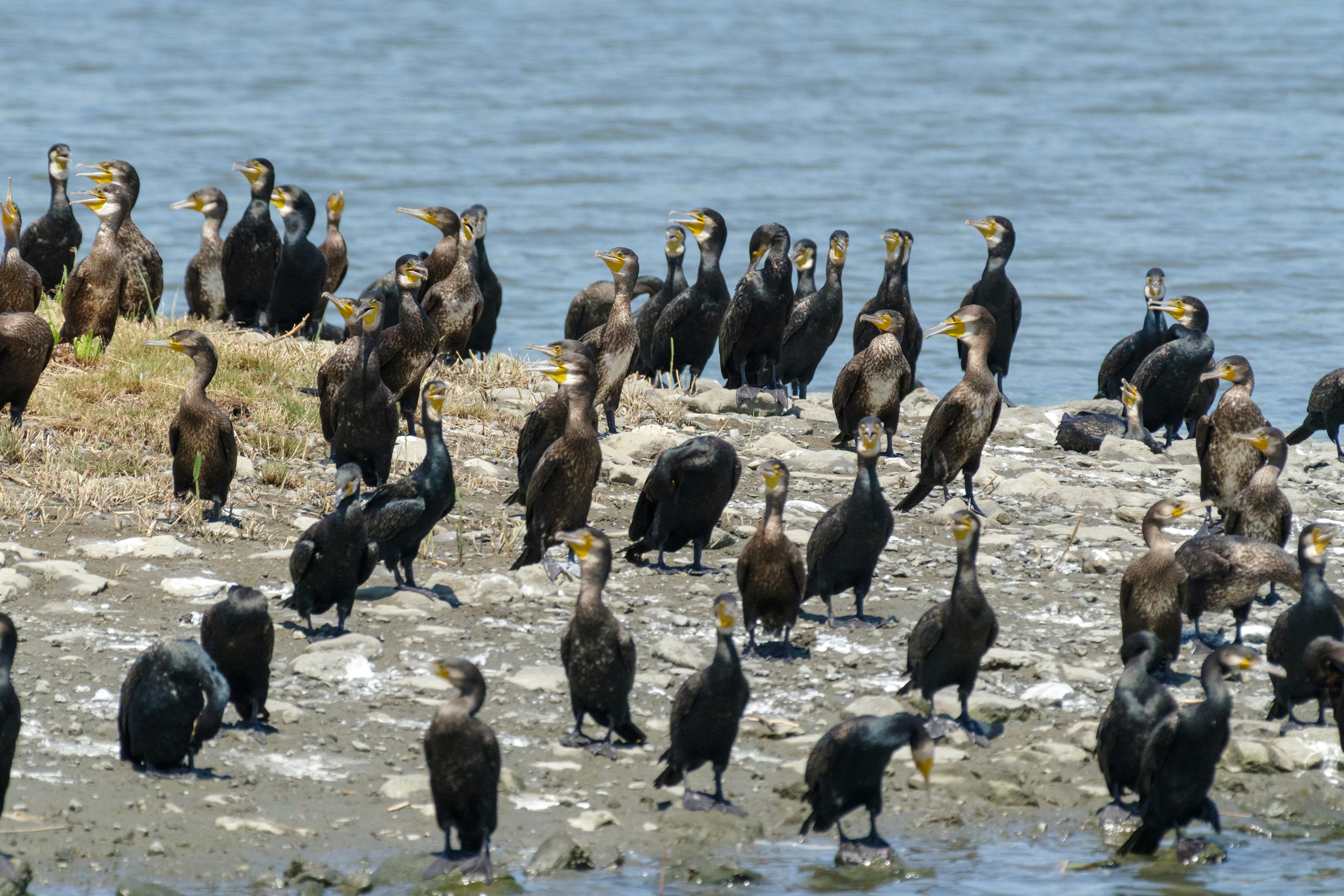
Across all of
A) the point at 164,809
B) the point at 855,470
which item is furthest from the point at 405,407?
the point at 164,809

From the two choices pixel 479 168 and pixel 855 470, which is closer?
pixel 855 470

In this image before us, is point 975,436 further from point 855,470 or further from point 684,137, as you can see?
point 684,137

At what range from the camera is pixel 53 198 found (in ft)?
41.1

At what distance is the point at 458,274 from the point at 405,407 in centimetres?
137

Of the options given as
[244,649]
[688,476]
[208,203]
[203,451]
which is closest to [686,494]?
[688,476]

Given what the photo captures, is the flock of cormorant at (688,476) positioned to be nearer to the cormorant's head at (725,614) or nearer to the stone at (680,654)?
the cormorant's head at (725,614)

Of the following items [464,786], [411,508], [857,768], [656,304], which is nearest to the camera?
[464,786]

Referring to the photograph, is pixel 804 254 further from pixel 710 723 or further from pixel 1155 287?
pixel 710 723

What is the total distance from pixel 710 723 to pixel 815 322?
20.9ft

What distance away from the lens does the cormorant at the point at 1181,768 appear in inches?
223

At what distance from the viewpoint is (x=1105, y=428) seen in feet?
35.0

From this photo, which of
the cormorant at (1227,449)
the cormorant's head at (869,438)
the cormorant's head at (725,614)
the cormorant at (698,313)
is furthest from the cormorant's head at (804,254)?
the cormorant's head at (725,614)

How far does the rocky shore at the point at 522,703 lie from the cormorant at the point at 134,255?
3366 mm

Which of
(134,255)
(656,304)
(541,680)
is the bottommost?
(541,680)
